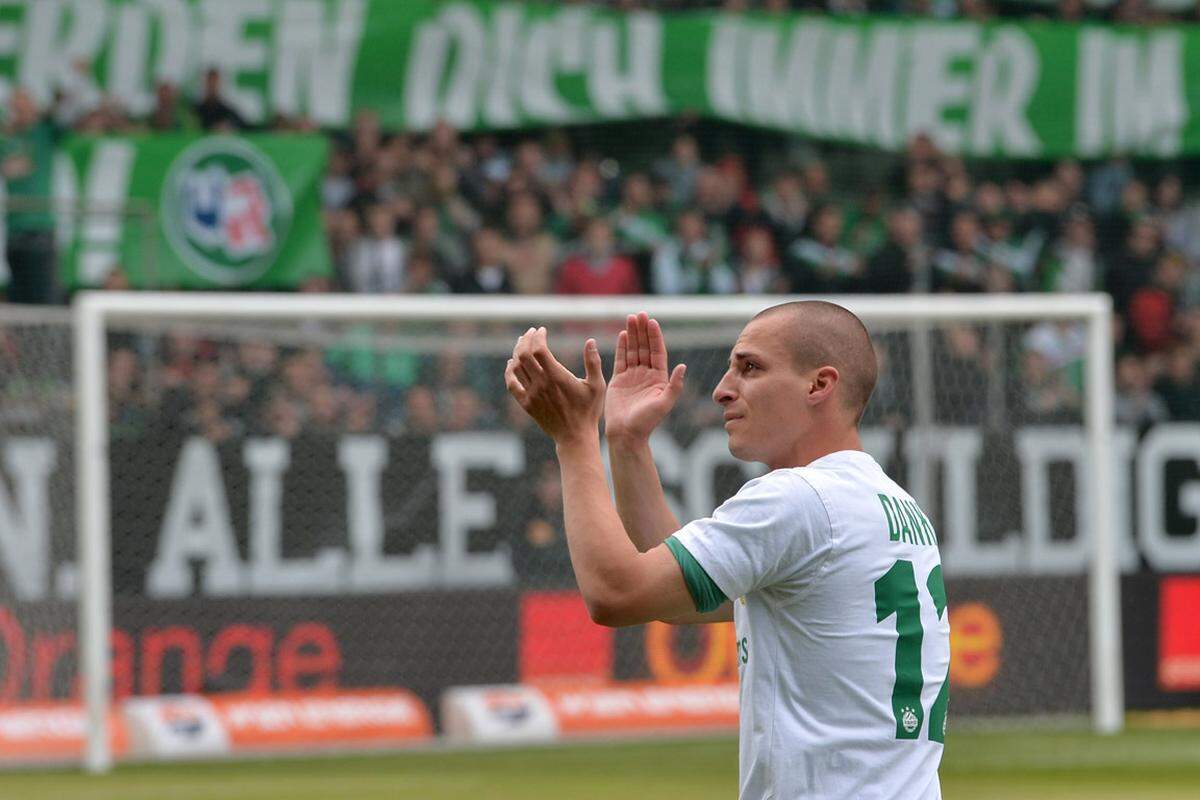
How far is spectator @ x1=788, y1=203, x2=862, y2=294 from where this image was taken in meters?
16.2

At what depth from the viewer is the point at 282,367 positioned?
12758 mm

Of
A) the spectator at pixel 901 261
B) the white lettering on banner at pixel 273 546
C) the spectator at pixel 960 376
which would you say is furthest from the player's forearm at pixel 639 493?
the spectator at pixel 901 261

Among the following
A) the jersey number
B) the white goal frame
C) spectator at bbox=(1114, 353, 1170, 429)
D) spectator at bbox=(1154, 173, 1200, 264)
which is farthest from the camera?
spectator at bbox=(1154, 173, 1200, 264)

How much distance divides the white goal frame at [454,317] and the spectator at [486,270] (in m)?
1.99

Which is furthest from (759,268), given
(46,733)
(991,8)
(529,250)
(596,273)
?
(46,733)

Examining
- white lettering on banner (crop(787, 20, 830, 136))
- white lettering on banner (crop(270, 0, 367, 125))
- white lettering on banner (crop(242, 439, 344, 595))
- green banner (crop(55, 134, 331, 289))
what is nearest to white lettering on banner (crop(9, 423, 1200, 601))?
white lettering on banner (crop(242, 439, 344, 595))

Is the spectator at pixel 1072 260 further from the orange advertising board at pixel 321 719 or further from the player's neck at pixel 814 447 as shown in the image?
the player's neck at pixel 814 447

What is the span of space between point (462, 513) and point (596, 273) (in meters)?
3.28

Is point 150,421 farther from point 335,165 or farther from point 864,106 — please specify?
point 864,106

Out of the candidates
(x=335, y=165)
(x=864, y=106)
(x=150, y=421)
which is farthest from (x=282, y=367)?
(x=864, y=106)

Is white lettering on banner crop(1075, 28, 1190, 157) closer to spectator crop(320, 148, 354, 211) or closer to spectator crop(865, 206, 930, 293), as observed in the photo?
spectator crop(865, 206, 930, 293)

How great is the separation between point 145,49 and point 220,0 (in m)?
0.74

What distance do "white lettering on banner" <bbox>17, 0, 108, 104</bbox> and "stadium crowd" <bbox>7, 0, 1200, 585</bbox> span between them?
0.19 metres

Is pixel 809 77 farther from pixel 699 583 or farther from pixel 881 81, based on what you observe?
pixel 699 583
